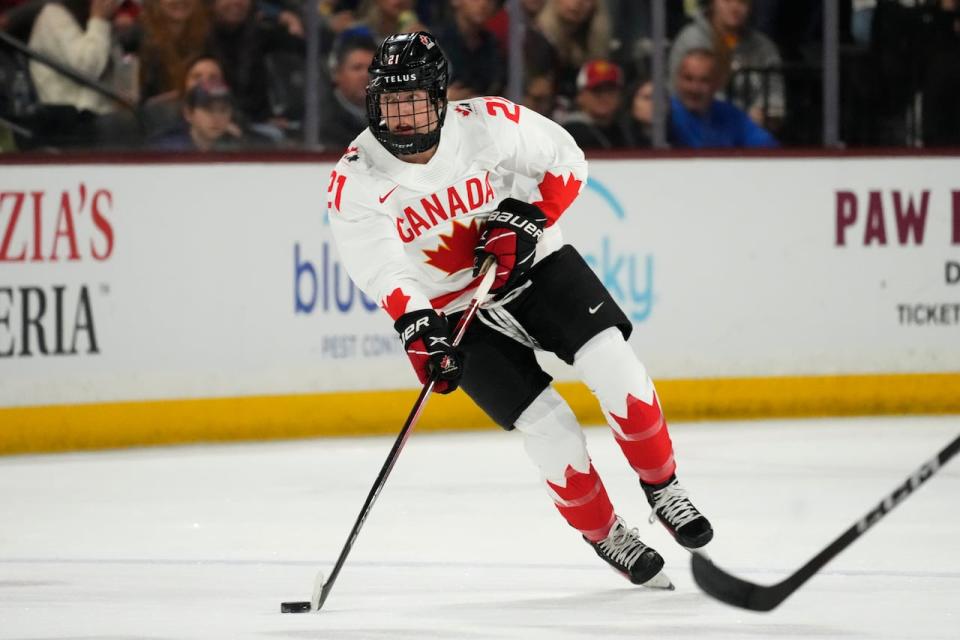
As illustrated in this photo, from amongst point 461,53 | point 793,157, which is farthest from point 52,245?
point 793,157

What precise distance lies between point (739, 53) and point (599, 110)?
24.6 inches

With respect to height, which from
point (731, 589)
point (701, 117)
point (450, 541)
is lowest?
point (450, 541)

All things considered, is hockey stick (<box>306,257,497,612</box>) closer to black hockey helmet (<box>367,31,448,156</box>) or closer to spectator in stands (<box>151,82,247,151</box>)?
black hockey helmet (<box>367,31,448,156</box>)

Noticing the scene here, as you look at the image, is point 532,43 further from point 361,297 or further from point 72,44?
point 72,44

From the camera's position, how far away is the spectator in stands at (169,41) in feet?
20.4

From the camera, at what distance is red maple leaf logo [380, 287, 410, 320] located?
371cm

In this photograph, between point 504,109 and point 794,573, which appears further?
point 504,109

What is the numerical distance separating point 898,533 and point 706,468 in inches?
48.9

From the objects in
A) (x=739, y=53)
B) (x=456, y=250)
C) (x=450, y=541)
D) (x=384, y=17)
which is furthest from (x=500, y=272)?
(x=739, y=53)

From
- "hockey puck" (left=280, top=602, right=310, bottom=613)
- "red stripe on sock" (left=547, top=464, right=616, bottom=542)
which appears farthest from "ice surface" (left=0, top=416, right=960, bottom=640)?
"red stripe on sock" (left=547, top=464, right=616, bottom=542)

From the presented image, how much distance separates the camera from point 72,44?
20.1 feet

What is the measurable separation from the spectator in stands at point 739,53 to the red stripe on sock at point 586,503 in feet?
11.1

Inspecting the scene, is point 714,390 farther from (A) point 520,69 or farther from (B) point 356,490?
(B) point 356,490

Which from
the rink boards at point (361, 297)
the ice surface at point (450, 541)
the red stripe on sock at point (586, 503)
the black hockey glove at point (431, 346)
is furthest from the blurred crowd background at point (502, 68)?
the red stripe on sock at point (586, 503)
